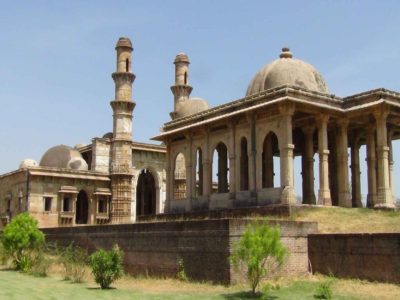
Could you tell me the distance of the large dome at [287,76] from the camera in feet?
80.0

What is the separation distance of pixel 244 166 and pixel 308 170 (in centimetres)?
300

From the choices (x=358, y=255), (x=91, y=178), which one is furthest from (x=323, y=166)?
(x=91, y=178)

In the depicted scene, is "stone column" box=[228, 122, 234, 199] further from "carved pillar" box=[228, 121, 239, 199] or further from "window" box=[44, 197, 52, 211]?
"window" box=[44, 197, 52, 211]

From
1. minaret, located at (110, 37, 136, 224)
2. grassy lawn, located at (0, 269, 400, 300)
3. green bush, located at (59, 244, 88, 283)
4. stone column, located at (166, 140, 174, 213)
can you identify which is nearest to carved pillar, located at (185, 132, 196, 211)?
stone column, located at (166, 140, 174, 213)

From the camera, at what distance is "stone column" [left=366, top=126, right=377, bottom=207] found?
24266 millimetres

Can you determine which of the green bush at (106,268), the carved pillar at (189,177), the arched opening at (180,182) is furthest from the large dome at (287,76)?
the green bush at (106,268)

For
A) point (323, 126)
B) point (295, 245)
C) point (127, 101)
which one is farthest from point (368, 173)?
point (127, 101)

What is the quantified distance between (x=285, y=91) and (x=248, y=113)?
2.48 meters

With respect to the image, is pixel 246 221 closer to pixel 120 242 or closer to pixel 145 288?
pixel 145 288

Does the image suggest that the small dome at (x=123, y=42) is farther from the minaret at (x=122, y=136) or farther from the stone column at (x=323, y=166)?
the stone column at (x=323, y=166)

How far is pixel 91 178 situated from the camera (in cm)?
3538

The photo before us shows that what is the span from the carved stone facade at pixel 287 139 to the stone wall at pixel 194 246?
5.73 meters

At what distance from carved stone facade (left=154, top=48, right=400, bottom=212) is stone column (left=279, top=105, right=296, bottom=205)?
0.04 m

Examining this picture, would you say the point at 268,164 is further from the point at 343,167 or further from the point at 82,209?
the point at 82,209
